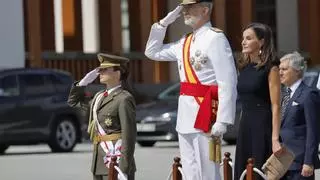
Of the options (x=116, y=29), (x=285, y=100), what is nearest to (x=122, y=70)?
(x=285, y=100)

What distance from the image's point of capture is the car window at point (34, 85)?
2077 centimetres

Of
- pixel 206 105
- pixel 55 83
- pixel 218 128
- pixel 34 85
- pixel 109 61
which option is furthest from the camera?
pixel 55 83

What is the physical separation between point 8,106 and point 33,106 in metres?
0.56

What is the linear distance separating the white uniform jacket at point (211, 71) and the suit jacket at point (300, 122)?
97 cm

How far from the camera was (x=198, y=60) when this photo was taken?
7703mm

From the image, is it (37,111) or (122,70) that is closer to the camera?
(122,70)

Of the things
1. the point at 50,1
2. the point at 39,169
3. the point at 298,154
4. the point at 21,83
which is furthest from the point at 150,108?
the point at 298,154

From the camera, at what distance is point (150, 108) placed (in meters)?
22.8

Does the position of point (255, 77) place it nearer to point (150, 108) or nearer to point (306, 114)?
point (306, 114)

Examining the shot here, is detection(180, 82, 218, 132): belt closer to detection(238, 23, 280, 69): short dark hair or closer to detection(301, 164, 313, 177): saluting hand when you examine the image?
detection(238, 23, 280, 69): short dark hair

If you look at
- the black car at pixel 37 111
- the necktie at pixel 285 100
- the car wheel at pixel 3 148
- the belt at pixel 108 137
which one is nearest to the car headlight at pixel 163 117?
the black car at pixel 37 111

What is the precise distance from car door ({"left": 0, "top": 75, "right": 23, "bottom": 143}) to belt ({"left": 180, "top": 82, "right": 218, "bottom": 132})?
1279cm

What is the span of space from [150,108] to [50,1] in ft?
35.4

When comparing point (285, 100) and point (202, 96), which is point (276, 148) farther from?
point (285, 100)
